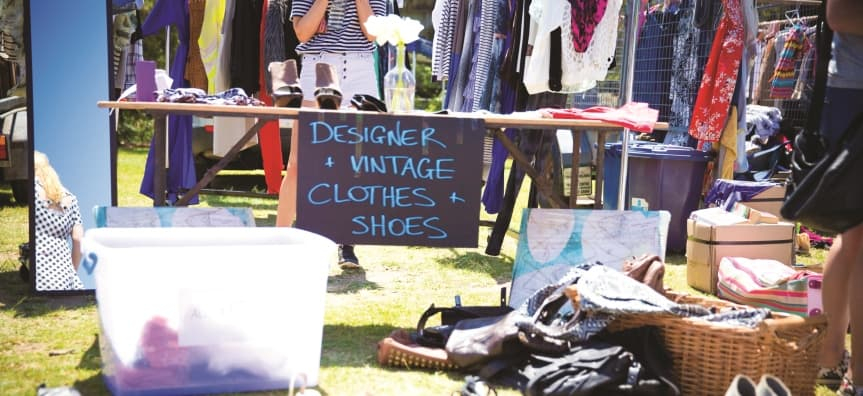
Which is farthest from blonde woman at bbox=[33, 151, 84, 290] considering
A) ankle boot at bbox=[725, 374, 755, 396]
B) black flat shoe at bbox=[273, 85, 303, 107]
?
ankle boot at bbox=[725, 374, 755, 396]

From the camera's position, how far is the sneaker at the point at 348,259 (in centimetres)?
492

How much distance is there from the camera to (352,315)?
3.95 m

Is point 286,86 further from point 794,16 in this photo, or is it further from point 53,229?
point 794,16

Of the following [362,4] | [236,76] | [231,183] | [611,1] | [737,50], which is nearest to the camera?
[362,4]

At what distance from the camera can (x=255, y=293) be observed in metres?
2.76

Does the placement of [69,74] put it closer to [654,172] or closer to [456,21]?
[456,21]

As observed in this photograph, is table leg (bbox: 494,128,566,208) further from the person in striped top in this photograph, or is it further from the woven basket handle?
the woven basket handle

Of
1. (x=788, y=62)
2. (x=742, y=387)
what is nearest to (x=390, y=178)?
(x=742, y=387)

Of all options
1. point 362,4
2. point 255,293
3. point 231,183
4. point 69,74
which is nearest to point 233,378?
point 255,293

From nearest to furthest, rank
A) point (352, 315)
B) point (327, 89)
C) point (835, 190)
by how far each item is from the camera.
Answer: point (835, 190)
point (327, 89)
point (352, 315)

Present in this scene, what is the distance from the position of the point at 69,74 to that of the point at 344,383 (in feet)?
7.29

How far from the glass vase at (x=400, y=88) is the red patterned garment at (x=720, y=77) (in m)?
2.85

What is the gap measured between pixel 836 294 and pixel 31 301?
354 centimetres

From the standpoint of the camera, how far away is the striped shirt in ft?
15.0
